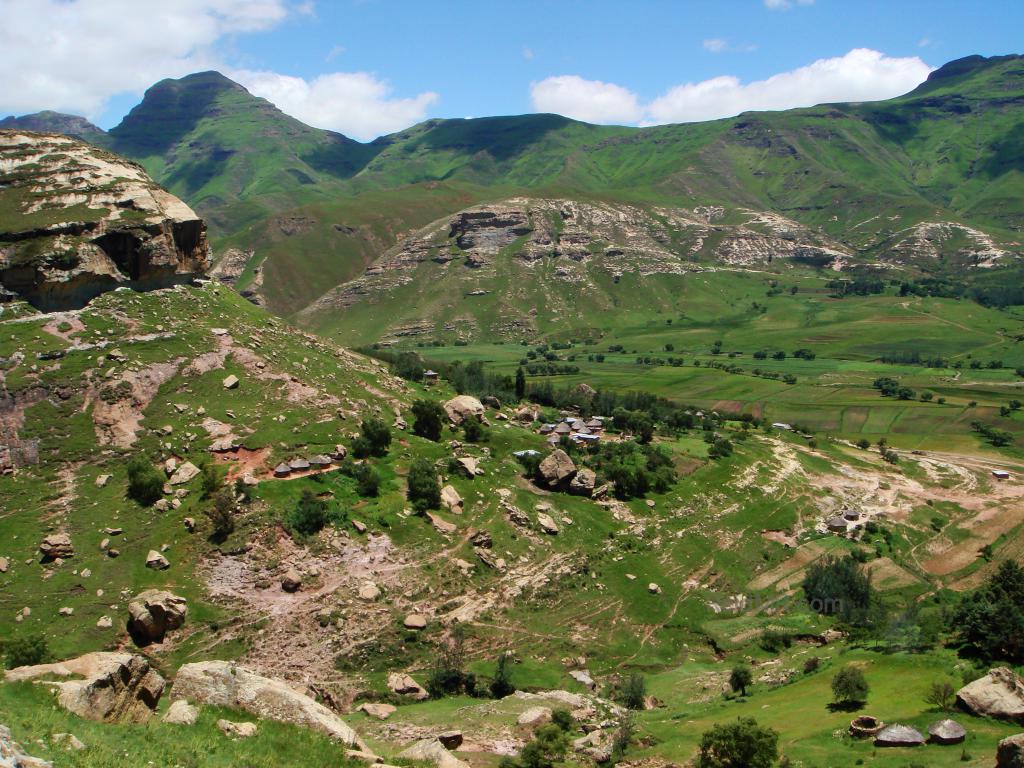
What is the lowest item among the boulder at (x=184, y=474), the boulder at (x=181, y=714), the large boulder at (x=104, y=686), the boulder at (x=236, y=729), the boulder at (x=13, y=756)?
the boulder at (x=236, y=729)

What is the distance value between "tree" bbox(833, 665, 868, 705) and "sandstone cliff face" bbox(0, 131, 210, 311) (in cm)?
7076

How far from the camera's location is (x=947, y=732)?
3653 centimetres

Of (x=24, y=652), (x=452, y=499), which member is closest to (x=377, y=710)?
(x=24, y=652)

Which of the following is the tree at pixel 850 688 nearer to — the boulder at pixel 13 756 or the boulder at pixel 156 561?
the boulder at pixel 13 756

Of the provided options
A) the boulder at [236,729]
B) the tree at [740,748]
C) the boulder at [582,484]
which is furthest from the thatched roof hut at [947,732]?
the boulder at [582,484]

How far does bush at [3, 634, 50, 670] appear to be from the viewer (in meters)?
37.4

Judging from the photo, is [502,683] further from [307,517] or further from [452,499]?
[452,499]

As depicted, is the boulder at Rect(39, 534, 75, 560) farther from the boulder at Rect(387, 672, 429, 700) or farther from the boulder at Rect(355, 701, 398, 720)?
the boulder at Rect(387, 672, 429, 700)

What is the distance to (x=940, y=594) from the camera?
7306 cm

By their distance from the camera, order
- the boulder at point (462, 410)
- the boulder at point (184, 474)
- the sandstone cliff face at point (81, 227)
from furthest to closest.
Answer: the boulder at point (462, 410), the sandstone cliff face at point (81, 227), the boulder at point (184, 474)

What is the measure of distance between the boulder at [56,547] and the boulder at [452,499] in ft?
93.0

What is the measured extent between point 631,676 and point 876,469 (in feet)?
245

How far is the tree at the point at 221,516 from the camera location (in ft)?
182

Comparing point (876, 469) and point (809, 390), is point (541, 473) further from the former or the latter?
point (809, 390)
